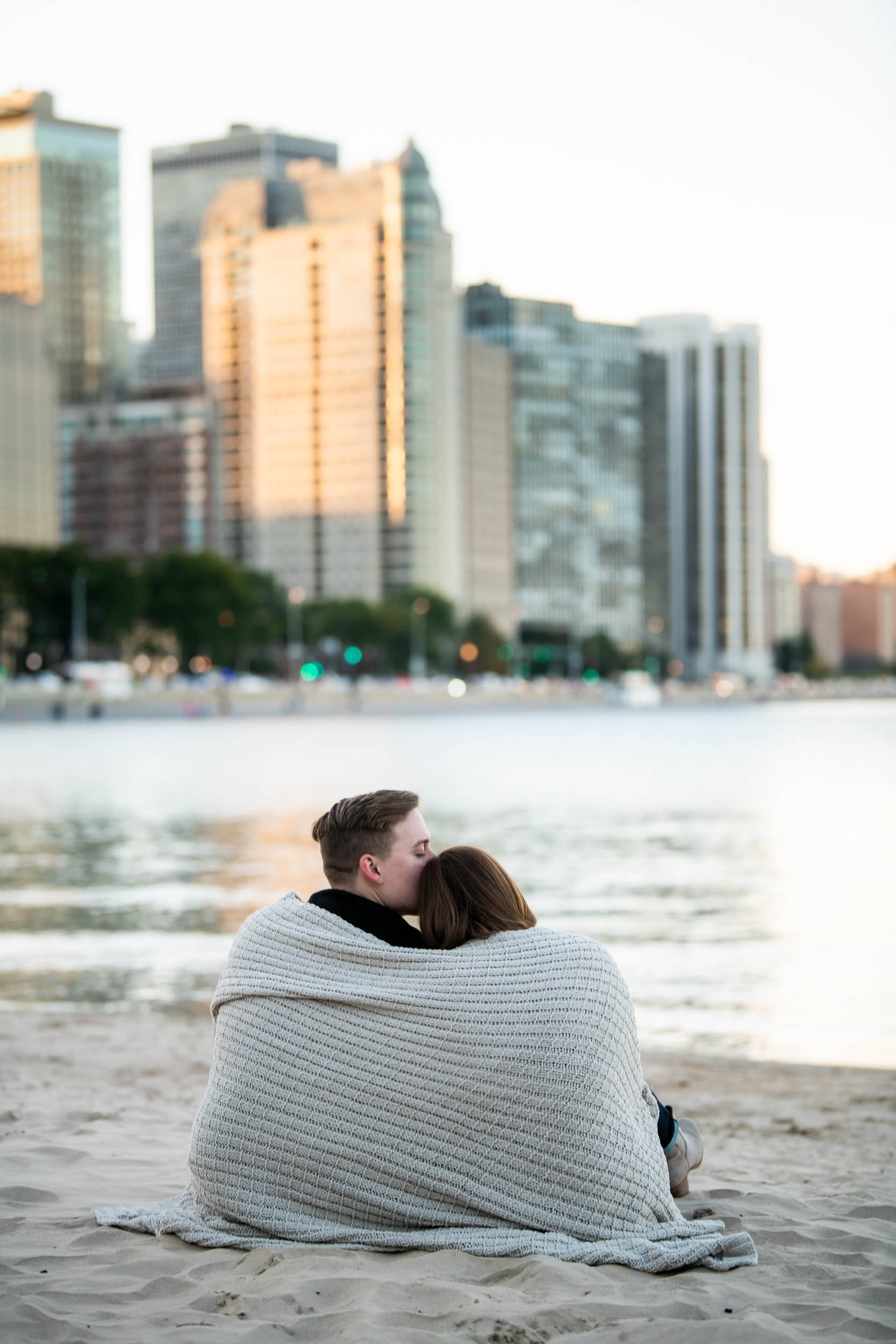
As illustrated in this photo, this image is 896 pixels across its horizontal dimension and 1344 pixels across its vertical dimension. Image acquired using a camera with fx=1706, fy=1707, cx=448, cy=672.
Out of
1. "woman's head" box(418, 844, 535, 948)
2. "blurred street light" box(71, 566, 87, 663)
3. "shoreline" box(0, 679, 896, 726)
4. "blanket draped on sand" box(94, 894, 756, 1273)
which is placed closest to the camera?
"blanket draped on sand" box(94, 894, 756, 1273)

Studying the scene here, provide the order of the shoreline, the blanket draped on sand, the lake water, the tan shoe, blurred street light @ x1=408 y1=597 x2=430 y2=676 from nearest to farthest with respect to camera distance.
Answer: the blanket draped on sand, the tan shoe, the lake water, the shoreline, blurred street light @ x1=408 y1=597 x2=430 y2=676

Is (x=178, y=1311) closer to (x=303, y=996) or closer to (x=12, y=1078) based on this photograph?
(x=303, y=996)

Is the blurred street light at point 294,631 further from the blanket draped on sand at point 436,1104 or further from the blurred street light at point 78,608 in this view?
the blanket draped on sand at point 436,1104

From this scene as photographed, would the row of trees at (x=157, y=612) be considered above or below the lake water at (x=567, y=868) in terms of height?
above

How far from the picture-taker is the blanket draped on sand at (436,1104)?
487 centimetres

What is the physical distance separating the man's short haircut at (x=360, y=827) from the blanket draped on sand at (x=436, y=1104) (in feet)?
0.52

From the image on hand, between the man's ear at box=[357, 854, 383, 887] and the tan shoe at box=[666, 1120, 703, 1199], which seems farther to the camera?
the tan shoe at box=[666, 1120, 703, 1199]

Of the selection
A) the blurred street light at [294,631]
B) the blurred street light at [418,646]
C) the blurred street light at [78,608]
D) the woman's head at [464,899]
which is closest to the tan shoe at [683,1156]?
the woman's head at [464,899]

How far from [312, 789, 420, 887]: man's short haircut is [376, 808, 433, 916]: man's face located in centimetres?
2

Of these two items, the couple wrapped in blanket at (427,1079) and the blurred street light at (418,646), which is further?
the blurred street light at (418,646)

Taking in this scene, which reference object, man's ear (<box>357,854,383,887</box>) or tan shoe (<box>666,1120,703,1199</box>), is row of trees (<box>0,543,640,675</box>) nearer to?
tan shoe (<box>666,1120,703,1199</box>)

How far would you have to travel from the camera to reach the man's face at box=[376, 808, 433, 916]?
5004mm

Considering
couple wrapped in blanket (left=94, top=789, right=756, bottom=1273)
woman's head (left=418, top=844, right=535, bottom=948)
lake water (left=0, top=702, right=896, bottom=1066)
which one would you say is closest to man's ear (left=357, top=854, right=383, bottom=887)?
couple wrapped in blanket (left=94, top=789, right=756, bottom=1273)

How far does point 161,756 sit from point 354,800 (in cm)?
4799
